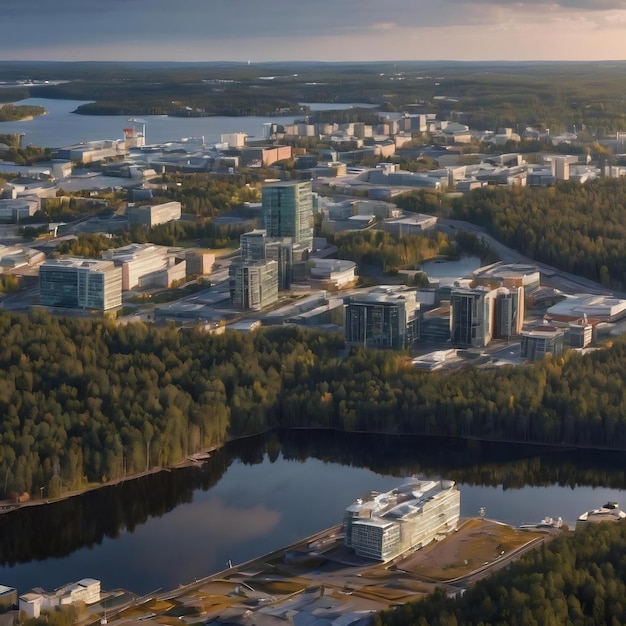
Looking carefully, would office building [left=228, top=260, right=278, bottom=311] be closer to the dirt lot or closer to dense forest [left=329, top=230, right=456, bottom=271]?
dense forest [left=329, top=230, right=456, bottom=271]

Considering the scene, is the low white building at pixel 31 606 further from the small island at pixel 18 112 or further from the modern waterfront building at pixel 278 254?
the small island at pixel 18 112

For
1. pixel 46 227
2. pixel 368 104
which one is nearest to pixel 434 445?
pixel 46 227

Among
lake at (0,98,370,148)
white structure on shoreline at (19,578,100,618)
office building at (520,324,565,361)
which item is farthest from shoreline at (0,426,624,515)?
lake at (0,98,370,148)

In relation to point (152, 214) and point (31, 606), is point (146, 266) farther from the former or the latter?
point (31, 606)

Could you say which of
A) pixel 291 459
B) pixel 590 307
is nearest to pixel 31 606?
pixel 291 459

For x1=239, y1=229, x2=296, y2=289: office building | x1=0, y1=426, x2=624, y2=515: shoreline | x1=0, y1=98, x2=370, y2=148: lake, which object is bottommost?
x1=0, y1=98, x2=370, y2=148: lake

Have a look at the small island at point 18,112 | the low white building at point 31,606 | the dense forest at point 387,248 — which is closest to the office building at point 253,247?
the dense forest at point 387,248
